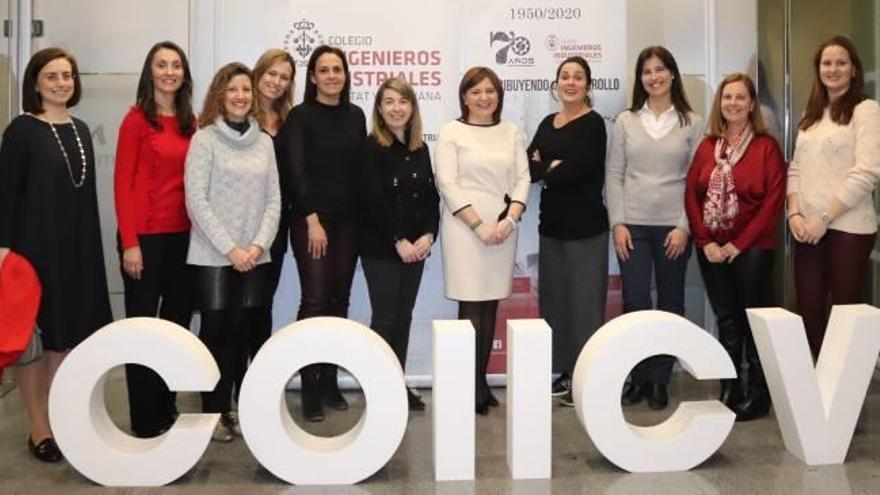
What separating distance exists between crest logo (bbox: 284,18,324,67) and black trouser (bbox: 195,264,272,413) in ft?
4.62

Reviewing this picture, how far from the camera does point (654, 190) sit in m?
4.14

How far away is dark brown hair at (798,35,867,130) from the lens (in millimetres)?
3764

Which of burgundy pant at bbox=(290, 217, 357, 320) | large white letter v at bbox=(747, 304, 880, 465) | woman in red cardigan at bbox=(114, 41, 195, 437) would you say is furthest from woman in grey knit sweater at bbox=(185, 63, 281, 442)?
large white letter v at bbox=(747, 304, 880, 465)

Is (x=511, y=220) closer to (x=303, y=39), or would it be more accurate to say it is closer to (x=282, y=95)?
(x=282, y=95)

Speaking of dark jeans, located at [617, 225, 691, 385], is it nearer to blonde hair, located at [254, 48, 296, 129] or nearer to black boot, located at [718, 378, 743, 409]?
black boot, located at [718, 378, 743, 409]

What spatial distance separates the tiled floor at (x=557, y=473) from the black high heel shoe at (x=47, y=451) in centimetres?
3

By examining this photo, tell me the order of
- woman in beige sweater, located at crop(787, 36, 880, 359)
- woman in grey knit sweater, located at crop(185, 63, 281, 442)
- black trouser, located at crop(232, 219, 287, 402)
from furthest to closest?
black trouser, located at crop(232, 219, 287, 402)
woman in beige sweater, located at crop(787, 36, 880, 359)
woman in grey knit sweater, located at crop(185, 63, 281, 442)

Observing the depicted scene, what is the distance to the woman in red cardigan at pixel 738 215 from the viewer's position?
3.91 metres

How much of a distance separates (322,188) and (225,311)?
2.38ft

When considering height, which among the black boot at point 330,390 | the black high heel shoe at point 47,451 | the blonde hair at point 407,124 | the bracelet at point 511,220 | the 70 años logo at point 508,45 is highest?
the 70 años logo at point 508,45

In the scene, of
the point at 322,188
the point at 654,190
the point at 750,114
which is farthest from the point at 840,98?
the point at 322,188

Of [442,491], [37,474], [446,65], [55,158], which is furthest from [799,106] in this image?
[37,474]

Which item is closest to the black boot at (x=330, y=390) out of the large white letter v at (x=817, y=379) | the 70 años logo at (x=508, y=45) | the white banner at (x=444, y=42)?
the white banner at (x=444, y=42)

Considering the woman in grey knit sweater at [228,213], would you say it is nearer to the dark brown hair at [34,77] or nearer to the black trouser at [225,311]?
the black trouser at [225,311]
